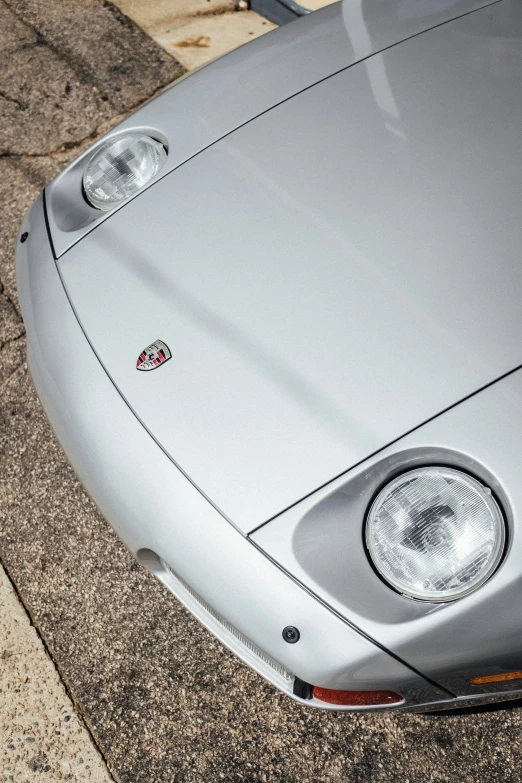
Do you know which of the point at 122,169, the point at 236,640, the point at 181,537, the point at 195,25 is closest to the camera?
the point at 181,537

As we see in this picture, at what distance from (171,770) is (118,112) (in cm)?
287

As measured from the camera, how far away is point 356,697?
1454 millimetres

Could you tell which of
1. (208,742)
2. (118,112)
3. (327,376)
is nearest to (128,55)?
(118,112)

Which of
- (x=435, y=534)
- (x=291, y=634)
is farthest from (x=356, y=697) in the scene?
(x=435, y=534)

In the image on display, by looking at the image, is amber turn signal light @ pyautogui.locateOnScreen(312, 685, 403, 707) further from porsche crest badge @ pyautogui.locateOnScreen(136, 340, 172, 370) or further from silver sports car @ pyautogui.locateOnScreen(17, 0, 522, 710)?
porsche crest badge @ pyautogui.locateOnScreen(136, 340, 172, 370)

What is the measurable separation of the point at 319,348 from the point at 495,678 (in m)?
0.76

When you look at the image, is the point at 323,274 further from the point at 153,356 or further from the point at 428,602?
the point at 428,602

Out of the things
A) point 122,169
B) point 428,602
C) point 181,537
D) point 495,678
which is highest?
point 122,169

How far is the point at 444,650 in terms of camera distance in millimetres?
1354

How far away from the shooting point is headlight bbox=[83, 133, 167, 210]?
1997 mm

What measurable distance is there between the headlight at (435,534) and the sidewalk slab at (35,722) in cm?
100

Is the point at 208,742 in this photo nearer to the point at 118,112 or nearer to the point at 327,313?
the point at 327,313

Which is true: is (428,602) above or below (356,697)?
above

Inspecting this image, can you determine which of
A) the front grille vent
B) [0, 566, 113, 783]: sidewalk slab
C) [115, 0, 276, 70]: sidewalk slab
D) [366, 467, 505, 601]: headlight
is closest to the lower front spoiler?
the front grille vent
